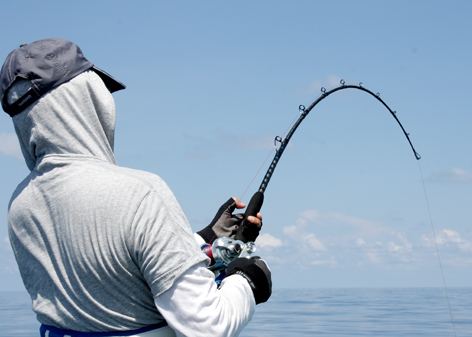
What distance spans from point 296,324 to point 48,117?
1924cm

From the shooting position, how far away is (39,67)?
61.0 inches

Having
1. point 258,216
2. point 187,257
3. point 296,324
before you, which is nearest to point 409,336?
point 296,324

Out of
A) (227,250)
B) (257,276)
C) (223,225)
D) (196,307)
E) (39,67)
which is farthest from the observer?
(223,225)

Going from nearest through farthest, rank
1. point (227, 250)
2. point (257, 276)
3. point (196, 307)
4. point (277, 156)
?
1. point (196, 307)
2. point (257, 276)
3. point (227, 250)
4. point (277, 156)

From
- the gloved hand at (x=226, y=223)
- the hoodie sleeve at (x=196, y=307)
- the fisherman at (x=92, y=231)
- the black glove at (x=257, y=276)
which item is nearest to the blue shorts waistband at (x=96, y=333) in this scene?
the fisherman at (x=92, y=231)

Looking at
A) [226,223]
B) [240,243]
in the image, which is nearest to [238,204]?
[226,223]

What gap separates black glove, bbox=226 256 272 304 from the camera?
168 cm

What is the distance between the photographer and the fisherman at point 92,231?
1390 millimetres

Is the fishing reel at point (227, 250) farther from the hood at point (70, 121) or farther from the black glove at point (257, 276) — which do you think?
the hood at point (70, 121)

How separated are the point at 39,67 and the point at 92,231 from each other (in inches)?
22.8

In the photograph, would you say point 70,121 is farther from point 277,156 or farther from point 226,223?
point 277,156

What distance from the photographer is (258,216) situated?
9.37 feet

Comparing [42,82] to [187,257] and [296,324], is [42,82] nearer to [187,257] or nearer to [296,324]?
[187,257]

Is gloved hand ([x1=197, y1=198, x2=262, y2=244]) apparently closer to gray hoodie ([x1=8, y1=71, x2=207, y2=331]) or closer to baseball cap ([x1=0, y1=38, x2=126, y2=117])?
gray hoodie ([x1=8, y1=71, x2=207, y2=331])
